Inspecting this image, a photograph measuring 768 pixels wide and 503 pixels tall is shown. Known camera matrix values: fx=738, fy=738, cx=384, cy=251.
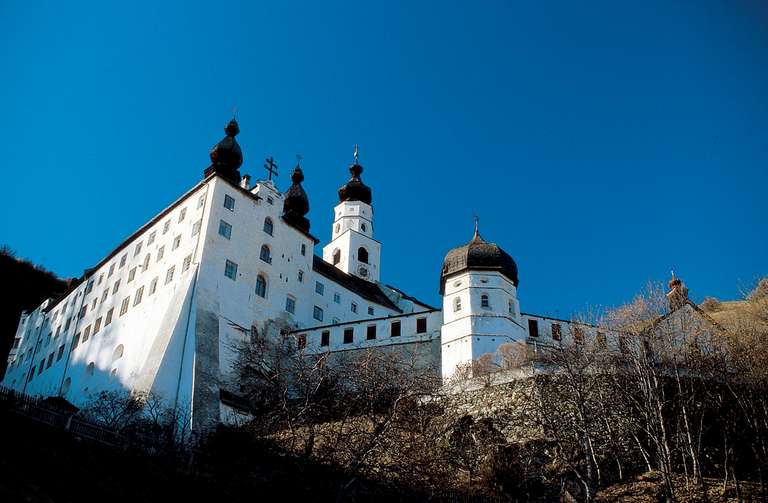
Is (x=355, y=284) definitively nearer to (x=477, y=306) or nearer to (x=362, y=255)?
(x=362, y=255)

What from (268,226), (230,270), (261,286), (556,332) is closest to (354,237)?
(268,226)

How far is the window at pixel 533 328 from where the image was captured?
41.1 metres

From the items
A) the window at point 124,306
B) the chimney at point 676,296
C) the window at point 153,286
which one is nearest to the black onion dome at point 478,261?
the chimney at point 676,296

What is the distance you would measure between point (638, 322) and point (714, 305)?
17282 millimetres

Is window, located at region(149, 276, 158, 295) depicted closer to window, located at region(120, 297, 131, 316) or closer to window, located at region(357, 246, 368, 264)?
window, located at region(120, 297, 131, 316)

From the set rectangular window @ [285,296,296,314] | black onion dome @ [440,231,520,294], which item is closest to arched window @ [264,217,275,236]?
rectangular window @ [285,296,296,314]

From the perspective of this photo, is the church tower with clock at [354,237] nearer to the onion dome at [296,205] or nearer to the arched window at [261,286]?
the onion dome at [296,205]

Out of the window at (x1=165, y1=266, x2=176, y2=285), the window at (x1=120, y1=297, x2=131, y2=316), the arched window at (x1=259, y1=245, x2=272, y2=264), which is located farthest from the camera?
the arched window at (x1=259, y1=245, x2=272, y2=264)

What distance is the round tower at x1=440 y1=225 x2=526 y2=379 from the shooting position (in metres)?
38.2

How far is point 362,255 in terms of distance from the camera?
66938 millimetres

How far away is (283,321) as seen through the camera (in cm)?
4759

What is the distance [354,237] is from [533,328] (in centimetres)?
2843

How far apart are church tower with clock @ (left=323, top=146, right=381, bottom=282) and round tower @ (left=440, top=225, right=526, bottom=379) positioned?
2314 cm

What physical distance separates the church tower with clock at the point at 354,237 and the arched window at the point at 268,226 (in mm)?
15526
